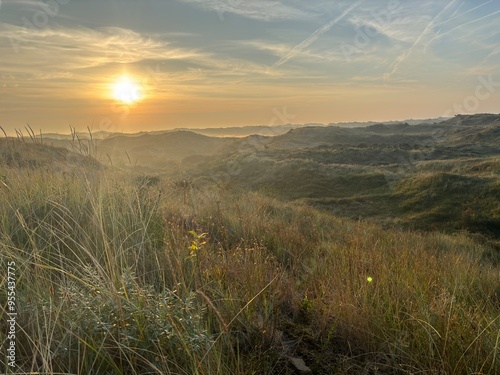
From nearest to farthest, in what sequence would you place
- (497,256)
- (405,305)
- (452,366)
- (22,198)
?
(452,366)
(405,305)
(22,198)
(497,256)

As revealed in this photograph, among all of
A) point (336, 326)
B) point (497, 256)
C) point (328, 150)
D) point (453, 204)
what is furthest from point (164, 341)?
point (328, 150)

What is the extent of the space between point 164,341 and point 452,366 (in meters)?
1.76

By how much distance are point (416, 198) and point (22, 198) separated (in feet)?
79.2

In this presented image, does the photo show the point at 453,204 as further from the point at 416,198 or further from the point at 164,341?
the point at 164,341

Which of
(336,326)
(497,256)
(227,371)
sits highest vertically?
(227,371)

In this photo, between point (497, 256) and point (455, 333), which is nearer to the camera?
point (455, 333)

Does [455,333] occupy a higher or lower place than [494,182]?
higher

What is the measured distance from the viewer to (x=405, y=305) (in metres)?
3.02

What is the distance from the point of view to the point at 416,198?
24828 millimetres

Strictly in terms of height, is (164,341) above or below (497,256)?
above

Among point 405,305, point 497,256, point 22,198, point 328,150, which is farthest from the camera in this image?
point 328,150

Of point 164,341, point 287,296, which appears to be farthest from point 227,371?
point 287,296

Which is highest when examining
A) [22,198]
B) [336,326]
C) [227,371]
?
[22,198]

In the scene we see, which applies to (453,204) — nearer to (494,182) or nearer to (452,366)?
(494,182)
